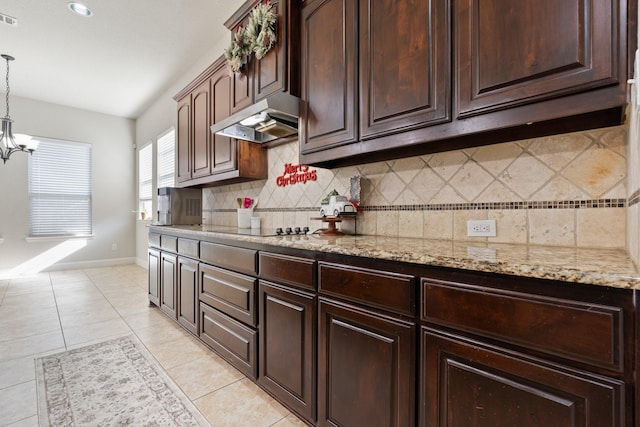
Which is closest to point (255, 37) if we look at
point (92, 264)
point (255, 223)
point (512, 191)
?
point (255, 223)

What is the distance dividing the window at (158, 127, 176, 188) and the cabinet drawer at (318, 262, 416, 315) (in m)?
Answer: 4.22

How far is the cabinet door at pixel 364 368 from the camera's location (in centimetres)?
108

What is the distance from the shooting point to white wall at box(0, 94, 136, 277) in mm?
5082

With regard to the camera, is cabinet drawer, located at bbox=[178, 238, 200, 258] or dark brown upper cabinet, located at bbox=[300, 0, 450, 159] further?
cabinet drawer, located at bbox=[178, 238, 200, 258]

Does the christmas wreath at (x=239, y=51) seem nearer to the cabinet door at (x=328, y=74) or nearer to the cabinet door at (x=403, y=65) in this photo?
the cabinet door at (x=328, y=74)

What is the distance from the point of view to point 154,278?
338 cm

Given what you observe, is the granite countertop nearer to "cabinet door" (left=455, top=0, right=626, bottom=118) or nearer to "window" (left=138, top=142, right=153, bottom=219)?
"cabinet door" (left=455, top=0, right=626, bottom=118)

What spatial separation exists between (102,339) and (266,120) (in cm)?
241

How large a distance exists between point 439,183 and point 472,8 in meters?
0.80

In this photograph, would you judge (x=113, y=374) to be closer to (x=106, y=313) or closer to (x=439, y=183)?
(x=106, y=313)

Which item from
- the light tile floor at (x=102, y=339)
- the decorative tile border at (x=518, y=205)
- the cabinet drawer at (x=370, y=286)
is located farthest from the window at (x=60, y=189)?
the cabinet drawer at (x=370, y=286)

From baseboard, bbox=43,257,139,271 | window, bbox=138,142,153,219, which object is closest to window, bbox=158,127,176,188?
window, bbox=138,142,153,219

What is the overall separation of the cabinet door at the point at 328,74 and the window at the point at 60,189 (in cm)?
601

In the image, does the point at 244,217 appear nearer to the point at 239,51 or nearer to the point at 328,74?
the point at 239,51
